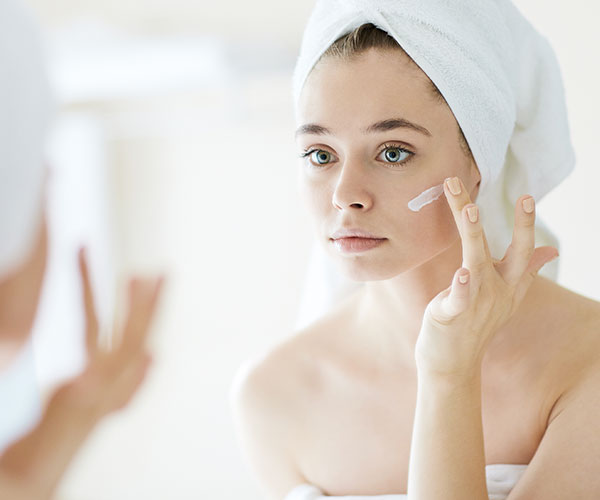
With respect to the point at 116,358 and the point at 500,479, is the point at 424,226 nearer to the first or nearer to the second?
the point at 500,479

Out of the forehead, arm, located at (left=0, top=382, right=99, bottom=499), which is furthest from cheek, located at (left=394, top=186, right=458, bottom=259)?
arm, located at (left=0, top=382, right=99, bottom=499)

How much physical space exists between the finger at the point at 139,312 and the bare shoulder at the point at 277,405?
60 centimetres

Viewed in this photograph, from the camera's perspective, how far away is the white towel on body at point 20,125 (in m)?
0.50

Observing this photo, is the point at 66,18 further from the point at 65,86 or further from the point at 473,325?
the point at 473,325

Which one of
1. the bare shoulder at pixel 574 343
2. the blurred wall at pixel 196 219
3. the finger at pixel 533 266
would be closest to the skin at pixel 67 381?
the finger at pixel 533 266

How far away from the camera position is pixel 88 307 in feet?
1.95

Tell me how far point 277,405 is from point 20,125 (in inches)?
30.1

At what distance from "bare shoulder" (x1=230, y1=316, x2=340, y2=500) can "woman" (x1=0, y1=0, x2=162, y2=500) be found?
578mm

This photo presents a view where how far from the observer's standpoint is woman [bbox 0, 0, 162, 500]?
20.0 inches

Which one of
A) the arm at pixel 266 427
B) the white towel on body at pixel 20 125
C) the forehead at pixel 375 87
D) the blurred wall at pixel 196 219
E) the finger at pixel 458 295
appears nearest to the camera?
the white towel on body at pixel 20 125

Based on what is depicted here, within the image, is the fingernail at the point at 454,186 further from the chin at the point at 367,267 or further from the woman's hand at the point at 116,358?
the woman's hand at the point at 116,358

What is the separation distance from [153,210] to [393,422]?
5.90 feet

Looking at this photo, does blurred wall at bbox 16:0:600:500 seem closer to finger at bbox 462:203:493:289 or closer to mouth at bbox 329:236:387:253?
mouth at bbox 329:236:387:253

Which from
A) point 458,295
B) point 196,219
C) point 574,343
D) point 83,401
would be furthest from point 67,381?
point 196,219
